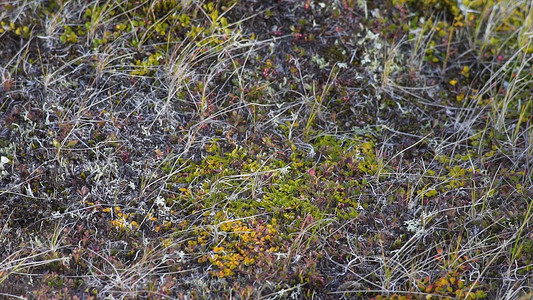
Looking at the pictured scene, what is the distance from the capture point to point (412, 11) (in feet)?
15.8

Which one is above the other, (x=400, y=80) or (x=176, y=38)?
(x=176, y=38)

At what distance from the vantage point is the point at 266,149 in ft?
12.9

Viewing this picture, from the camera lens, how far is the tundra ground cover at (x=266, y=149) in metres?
3.30

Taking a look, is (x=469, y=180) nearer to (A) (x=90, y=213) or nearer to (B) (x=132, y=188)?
(B) (x=132, y=188)

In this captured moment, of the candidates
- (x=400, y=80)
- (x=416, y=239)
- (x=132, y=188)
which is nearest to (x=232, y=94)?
(x=132, y=188)

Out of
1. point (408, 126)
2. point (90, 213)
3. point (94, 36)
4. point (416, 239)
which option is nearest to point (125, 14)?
point (94, 36)

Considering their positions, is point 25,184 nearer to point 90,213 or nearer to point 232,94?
point 90,213

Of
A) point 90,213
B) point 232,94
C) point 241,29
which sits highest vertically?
point 241,29

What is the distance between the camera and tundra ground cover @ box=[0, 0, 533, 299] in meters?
3.30

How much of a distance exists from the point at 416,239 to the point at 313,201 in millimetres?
714

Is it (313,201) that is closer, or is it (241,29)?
(313,201)

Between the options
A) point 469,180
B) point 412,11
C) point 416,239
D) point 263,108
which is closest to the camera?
point 416,239

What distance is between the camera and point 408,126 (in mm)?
4227

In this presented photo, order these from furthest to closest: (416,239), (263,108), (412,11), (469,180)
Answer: (412,11)
(263,108)
(469,180)
(416,239)
